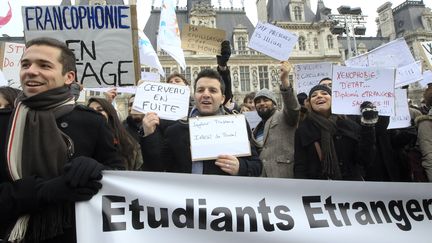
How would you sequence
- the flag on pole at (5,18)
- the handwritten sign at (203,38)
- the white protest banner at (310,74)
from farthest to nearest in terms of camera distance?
the flag on pole at (5,18) → the handwritten sign at (203,38) → the white protest banner at (310,74)

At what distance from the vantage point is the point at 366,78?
12.8 ft

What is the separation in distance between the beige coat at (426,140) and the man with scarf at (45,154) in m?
2.99

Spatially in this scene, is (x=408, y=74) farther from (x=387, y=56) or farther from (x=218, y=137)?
(x=218, y=137)

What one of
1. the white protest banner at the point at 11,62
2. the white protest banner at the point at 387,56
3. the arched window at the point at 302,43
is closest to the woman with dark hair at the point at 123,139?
the white protest banner at the point at 11,62

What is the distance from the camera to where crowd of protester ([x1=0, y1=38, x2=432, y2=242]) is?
1748mm

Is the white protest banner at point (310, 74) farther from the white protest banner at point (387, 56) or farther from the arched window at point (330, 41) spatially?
the arched window at point (330, 41)

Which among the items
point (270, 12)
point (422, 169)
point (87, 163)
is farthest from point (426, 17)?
point (87, 163)

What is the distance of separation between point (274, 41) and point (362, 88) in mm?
1763

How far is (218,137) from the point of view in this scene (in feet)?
Result: 9.06

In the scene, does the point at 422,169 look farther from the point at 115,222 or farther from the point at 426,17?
the point at 426,17

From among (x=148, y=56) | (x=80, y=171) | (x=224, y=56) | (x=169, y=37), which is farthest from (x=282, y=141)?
(x=169, y=37)

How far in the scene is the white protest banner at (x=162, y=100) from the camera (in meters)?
3.67

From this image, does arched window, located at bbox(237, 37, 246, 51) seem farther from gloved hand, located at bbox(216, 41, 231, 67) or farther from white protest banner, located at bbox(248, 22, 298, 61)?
gloved hand, located at bbox(216, 41, 231, 67)

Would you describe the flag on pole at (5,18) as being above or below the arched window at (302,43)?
below
